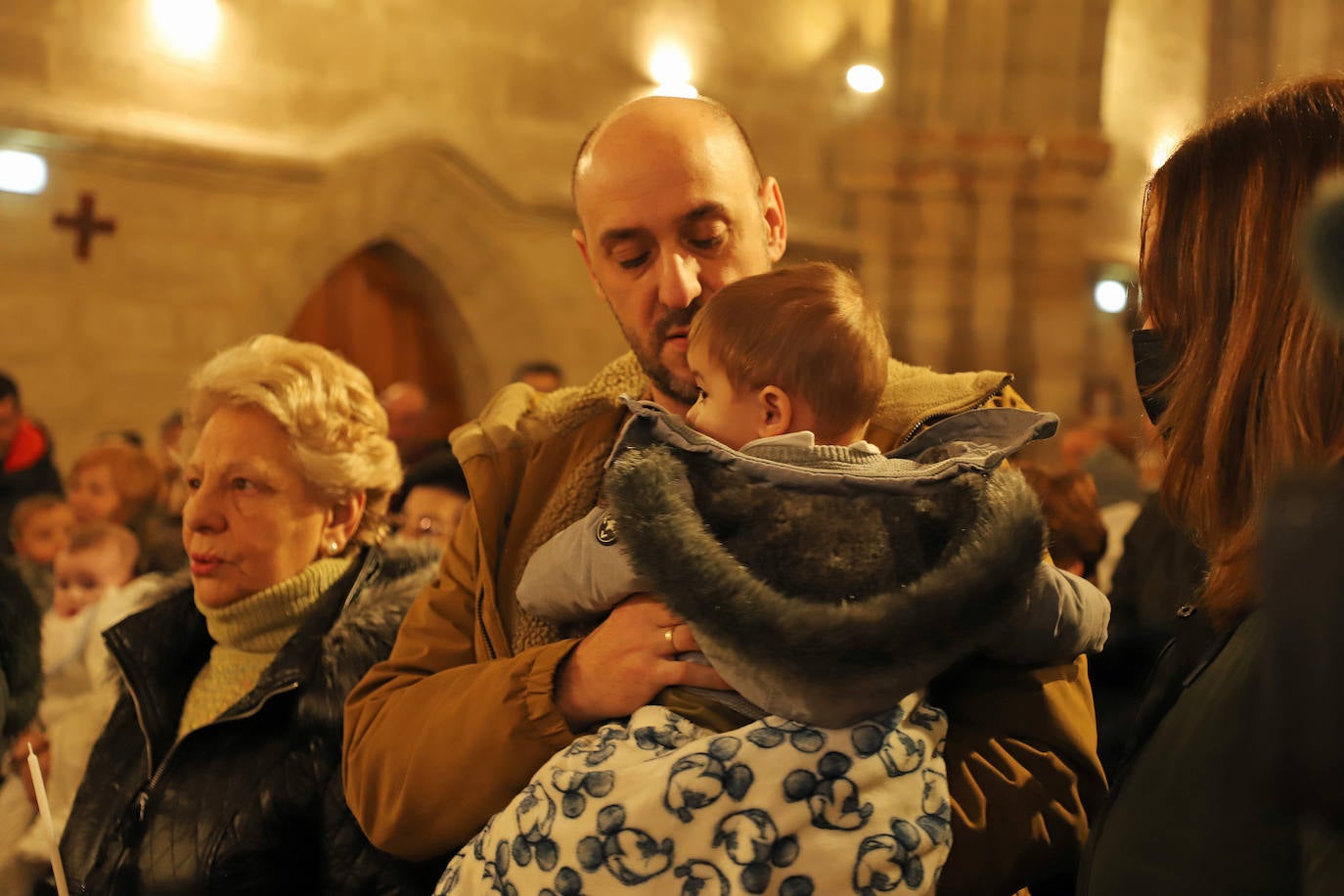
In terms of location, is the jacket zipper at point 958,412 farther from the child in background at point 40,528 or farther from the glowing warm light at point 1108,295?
the glowing warm light at point 1108,295

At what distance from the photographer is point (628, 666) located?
145 cm

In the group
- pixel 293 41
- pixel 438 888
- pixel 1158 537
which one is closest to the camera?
pixel 438 888

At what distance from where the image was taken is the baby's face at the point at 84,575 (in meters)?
3.81

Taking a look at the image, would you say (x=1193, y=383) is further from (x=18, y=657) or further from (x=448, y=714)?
(x=18, y=657)

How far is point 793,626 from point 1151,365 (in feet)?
1.56

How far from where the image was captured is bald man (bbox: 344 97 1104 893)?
1443 mm

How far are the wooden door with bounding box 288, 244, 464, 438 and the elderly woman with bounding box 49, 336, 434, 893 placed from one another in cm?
561

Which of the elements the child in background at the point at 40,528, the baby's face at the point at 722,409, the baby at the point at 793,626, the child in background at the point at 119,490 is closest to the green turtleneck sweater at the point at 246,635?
the baby at the point at 793,626

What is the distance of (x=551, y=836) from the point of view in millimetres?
1358

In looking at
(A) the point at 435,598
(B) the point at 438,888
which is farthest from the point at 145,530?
(B) the point at 438,888

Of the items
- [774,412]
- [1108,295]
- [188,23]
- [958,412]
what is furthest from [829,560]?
[1108,295]

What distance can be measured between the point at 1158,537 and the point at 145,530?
354 centimetres

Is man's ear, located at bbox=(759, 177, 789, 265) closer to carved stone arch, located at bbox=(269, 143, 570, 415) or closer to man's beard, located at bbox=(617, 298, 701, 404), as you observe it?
man's beard, located at bbox=(617, 298, 701, 404)

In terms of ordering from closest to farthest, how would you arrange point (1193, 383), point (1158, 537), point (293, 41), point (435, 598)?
point (1193, 383)
point (435, 598)
point (1158, 537)
point (293, 41)
